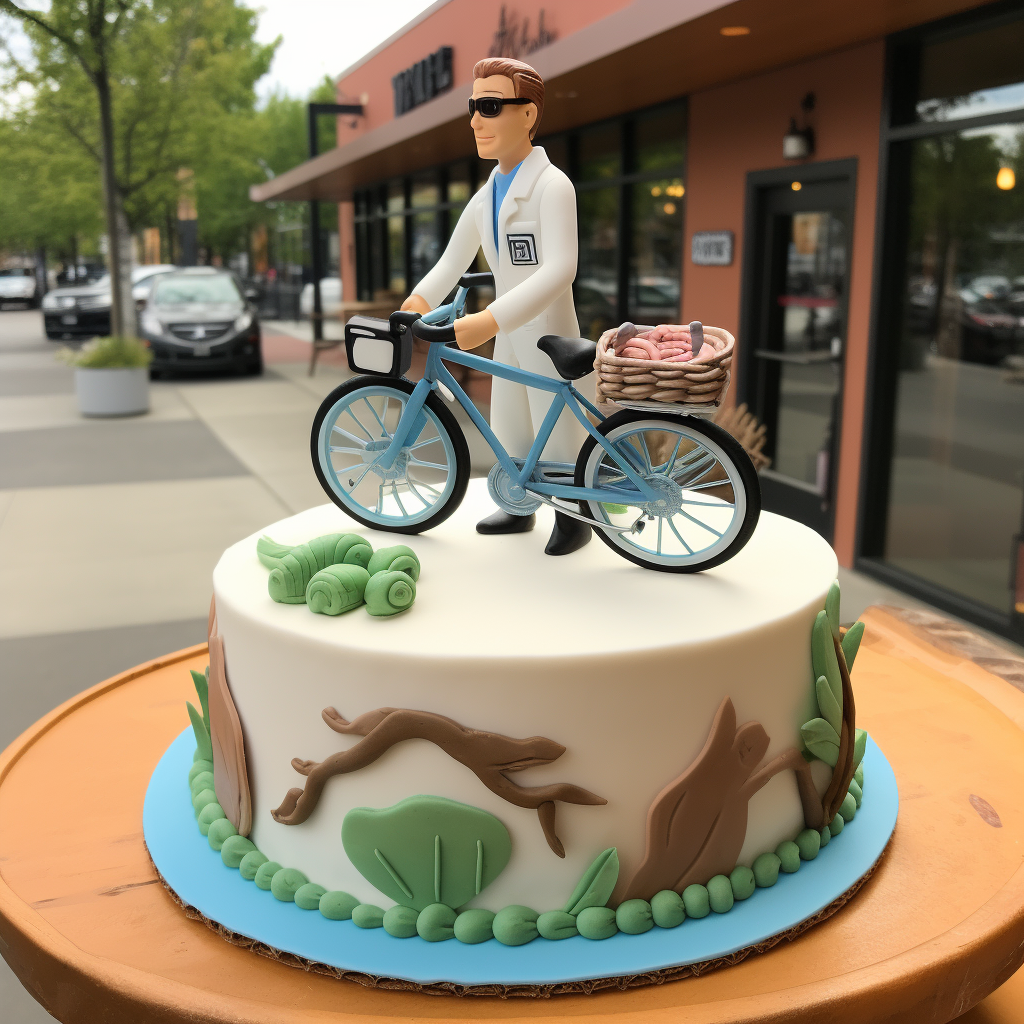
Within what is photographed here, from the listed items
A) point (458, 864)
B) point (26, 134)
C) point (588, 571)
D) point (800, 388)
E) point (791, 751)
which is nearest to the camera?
point (458, 864)

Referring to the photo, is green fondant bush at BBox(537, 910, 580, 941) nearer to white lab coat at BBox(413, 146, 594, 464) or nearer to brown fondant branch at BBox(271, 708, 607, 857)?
brown fondant branch at BBox(271, 708, 607, 857)

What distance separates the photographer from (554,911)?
2.11 meters

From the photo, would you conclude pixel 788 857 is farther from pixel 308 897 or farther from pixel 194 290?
pixel 194 290

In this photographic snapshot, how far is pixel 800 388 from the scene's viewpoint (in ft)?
22.8

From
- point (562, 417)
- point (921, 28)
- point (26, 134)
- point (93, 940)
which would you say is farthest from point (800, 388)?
point (26, 134)

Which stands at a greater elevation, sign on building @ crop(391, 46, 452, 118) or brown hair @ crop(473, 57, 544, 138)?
sign on building @ crop(391, 46, 452, 118)

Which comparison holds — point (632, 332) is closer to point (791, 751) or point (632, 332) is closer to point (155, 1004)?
point (791, 751)

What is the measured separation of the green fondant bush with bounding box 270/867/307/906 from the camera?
7.36 feet

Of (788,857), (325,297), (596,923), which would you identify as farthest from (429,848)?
(325,297)

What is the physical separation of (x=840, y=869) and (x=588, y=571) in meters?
0.89

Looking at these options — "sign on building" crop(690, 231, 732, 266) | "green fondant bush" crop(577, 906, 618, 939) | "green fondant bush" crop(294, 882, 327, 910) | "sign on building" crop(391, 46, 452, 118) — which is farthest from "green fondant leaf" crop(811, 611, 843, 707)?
"sign on building" crop(391, 46, 452, 118)

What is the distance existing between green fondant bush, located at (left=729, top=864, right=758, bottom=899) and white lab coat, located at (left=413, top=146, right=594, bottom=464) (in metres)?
1.08

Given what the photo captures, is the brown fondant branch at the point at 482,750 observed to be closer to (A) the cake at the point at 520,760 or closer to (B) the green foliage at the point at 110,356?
(A) the cake at the point at 520,760

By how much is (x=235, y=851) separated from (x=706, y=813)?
1069 mm
